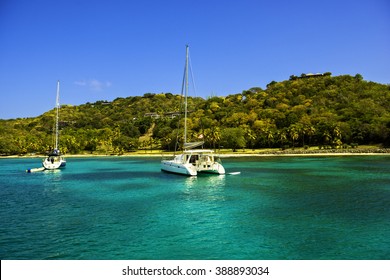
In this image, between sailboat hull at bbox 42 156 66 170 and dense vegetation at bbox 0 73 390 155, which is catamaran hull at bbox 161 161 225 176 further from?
dense vegetation at bbox 0 73 390 155

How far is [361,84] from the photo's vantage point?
445 feet

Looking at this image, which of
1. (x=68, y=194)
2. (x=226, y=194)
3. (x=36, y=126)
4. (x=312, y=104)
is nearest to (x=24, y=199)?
(x=68, y=194)

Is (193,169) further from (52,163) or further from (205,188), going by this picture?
(52,163)

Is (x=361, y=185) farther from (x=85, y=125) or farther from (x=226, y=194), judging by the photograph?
(x=85, y=125)

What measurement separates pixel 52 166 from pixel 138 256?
51420 millimetres

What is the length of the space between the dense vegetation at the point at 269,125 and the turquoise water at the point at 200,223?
162 ft

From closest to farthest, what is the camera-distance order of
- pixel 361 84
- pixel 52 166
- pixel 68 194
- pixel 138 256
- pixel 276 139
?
pixel 138 256
pixel 68 194
pixel 52 166
pixel 276 139
pixel 361 84

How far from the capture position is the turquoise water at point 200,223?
14016mm

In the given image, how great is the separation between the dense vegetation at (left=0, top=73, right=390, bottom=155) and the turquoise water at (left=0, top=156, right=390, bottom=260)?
49260mm

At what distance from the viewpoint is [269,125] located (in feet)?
376

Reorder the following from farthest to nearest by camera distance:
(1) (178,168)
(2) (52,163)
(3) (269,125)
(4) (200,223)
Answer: (3) (269,125)
(2) (52,163)
(1) (178,168)
(4) (200,223)

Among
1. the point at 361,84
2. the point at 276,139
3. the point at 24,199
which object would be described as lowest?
the point at 24,199

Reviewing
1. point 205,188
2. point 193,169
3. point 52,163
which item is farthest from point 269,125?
point 205,188

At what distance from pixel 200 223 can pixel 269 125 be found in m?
100
